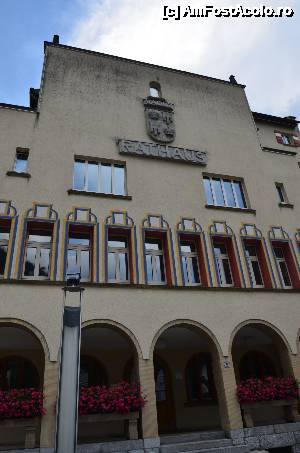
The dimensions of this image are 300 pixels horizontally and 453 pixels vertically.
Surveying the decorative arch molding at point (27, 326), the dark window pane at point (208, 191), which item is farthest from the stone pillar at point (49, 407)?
the dark window pane at point (208, 191)

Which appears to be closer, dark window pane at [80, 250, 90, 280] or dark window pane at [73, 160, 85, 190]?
dark window pane at [80, 250, 90, 280]

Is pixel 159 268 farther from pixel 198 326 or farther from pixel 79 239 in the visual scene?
pixel 79 239

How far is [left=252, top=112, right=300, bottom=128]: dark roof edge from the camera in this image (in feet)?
67.0

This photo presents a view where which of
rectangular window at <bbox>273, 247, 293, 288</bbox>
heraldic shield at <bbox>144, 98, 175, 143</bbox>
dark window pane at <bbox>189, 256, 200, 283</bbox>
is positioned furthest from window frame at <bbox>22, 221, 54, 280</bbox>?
rectangular window at <bbox>273, 247, 293, 288</bbox>

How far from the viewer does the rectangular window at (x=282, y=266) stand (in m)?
14.4

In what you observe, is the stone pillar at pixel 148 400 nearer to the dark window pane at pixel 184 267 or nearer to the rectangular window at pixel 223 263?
the dark window pane at pixel 184 267

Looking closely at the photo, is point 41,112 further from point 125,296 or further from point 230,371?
point 230,371

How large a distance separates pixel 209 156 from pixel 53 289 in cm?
964

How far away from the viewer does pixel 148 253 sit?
13.2 metres

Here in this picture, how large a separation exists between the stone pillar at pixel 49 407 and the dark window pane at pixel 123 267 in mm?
3679

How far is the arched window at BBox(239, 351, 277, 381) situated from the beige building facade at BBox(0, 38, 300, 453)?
7 cm

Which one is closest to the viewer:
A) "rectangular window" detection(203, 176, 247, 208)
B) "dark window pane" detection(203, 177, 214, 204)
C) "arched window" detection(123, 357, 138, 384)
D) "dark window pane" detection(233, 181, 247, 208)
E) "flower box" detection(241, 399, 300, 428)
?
"flower box" detection(241, 399, 300, 428)

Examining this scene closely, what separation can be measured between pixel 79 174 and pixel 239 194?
24.1 feet

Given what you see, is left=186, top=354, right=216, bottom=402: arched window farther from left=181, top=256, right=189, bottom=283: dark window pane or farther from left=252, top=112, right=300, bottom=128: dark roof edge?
left=252, top=112, right=300, bottom=128: dark roof edge
